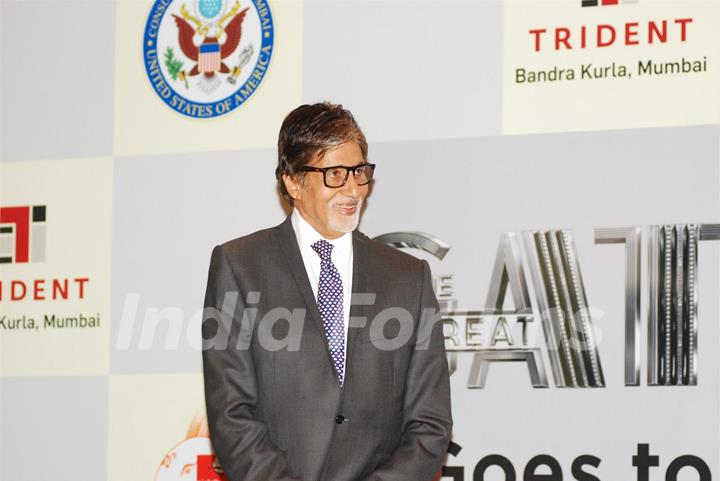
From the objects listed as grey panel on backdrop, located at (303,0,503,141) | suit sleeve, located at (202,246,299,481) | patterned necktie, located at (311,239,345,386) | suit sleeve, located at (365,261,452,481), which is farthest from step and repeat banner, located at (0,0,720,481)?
suit sleeve, located at (202,246,299,481)

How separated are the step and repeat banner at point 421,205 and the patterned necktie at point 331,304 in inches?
35.1

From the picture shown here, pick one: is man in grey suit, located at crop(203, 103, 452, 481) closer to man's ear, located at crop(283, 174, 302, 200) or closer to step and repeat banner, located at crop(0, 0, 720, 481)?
man's ear, located at crop(283, 174, 302, 200)

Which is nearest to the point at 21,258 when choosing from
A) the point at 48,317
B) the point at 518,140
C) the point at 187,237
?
the point at 48,317

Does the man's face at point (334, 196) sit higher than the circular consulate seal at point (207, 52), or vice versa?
the circular consulate seal at point (207, 52)

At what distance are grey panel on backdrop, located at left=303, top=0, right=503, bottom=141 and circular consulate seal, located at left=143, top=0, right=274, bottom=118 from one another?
0.21m

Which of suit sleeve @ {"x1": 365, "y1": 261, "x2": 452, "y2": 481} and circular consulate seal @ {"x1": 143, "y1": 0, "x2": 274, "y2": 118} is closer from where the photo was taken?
suit sleeve @ {"x1": 365, "y1": 261, "x2": 452, "y2": 481}

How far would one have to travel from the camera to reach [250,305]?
9.12 ft

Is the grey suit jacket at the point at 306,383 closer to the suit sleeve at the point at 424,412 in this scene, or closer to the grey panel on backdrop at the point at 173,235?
the suit sleeve at the point at 424,412

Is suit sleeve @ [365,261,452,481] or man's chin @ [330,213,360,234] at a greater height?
man's chin @ [330,213,360,234]

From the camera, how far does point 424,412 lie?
277 cm

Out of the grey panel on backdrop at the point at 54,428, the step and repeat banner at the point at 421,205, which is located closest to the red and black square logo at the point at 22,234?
the step and repeat banner at the point at 421,205

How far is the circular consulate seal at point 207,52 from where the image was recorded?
4027mm

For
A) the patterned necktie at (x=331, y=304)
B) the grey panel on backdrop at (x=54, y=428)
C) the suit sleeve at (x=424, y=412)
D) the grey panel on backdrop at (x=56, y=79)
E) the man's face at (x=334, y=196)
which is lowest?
the grey panel on backdrop at (x=54, y=428)

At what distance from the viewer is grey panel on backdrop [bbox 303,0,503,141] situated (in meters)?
3.75
